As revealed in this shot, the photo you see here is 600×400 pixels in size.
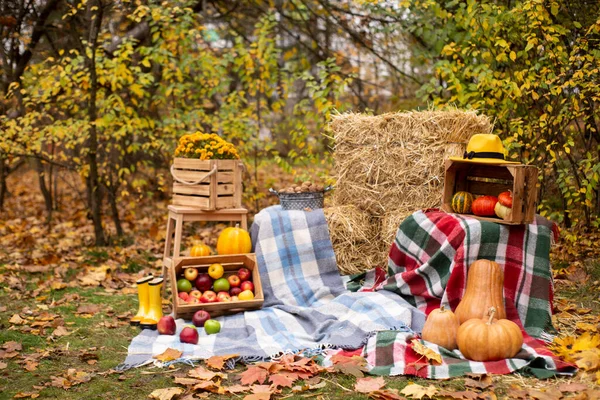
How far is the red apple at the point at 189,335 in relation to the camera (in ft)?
13.9

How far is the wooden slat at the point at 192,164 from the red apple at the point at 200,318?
3.98ft

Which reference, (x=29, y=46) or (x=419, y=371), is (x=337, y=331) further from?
(x=29, y=46)

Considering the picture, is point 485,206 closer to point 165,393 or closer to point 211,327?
point 211,327

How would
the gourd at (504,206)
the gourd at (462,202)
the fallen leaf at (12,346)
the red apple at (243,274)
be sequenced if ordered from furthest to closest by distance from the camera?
the red apple at (243,274) → the gourd at (462,202) → the gourd at (504,206) → the fallen leaf at (12,346)

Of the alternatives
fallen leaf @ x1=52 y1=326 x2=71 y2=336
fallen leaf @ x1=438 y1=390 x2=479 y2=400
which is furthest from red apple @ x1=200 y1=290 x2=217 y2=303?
fallen leaf @ x1=438 y1=390 x2=479 y2=400

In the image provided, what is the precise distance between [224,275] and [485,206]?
217 cm

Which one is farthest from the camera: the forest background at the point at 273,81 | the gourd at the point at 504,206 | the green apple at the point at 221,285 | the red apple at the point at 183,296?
the forest background at the point at 273,81

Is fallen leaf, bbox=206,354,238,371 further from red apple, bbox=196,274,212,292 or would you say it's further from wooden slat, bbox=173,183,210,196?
wooden slat, bbox=173,183,210,196

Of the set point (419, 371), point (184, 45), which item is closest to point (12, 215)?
point (184, 45)

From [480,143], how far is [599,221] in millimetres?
1856

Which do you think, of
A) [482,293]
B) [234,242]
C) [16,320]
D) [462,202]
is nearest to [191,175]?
[234,242]

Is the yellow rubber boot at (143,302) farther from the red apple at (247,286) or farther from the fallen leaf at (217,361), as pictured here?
the fallen leaf at (217,361)

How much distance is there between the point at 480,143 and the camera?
460 cm

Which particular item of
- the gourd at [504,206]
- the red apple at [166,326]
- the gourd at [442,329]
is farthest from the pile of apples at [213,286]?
the gourd at [504,206]
